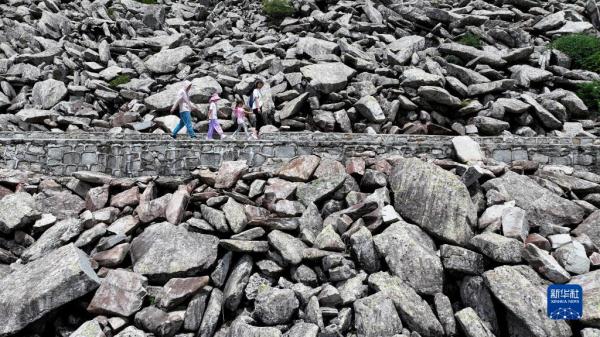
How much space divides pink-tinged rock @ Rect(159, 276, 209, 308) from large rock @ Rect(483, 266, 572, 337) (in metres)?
6.25

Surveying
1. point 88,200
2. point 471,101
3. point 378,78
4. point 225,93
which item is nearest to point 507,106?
point 471,101

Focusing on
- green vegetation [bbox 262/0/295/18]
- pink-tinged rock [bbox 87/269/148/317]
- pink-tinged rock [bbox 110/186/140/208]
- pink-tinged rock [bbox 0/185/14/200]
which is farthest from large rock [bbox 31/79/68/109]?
green vegetation [bbox 262/0/295/18]

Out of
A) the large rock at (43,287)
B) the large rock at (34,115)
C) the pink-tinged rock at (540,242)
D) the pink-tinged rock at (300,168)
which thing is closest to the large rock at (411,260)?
the pink-tinged rock at (540,242)

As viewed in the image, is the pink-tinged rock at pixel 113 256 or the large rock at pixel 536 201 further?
the large rock at pixel 536 201

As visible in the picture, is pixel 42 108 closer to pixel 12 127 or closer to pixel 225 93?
pixel 12 127

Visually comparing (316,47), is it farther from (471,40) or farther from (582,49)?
(582,49)

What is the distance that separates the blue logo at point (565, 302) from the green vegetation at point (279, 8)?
2276 cm

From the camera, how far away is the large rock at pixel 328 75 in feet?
53.8

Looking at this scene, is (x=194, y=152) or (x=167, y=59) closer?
(x=194, y=152)

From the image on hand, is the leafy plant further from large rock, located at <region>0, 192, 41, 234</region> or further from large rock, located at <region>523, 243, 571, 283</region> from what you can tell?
large rock, located at <region>0, 192, 41, 234</region>

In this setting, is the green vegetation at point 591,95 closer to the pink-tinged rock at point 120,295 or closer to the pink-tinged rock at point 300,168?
the pink-tinged rock at point 300,168

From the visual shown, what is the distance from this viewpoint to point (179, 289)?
329 inches

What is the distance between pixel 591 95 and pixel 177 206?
1715 centimetres

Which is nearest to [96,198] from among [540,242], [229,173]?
[229,173]
